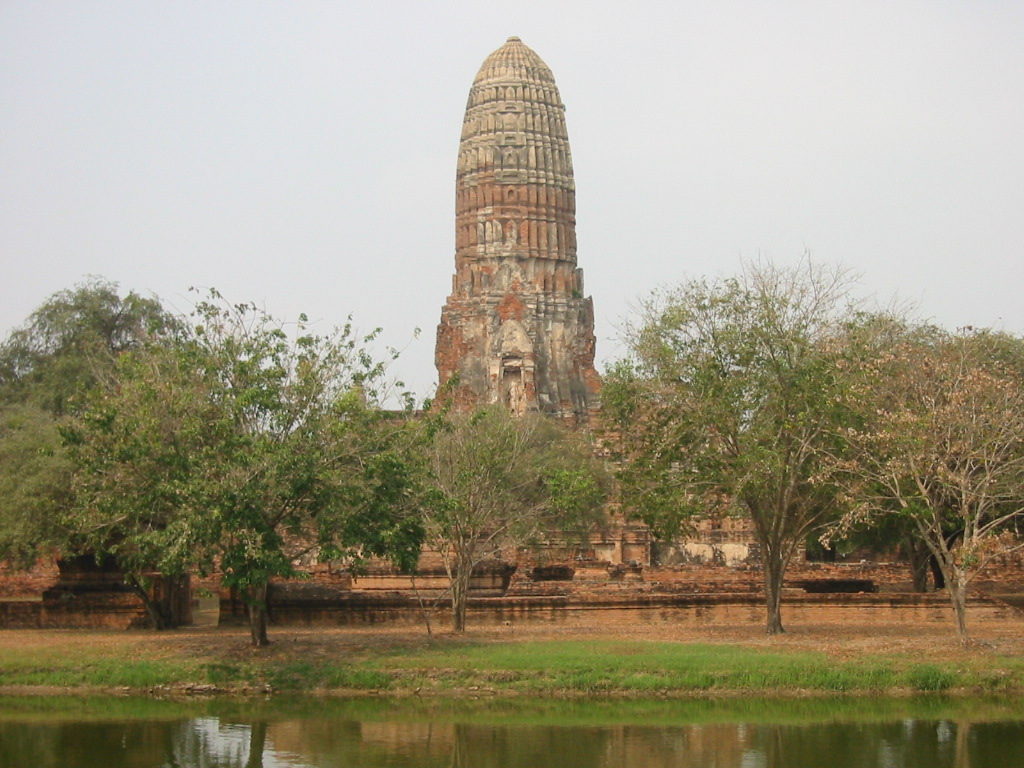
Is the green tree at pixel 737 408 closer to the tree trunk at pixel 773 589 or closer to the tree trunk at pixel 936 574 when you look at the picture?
the tree trunk at pixel 773 589

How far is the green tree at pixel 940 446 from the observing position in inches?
937

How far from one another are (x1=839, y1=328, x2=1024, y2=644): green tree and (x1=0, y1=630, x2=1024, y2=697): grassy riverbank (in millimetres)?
1675

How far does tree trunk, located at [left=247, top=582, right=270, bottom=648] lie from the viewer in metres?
23.3

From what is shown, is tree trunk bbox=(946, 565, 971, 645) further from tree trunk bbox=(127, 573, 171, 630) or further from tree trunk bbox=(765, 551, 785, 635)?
tree trunk bbox=(127, 573, 171, 630)

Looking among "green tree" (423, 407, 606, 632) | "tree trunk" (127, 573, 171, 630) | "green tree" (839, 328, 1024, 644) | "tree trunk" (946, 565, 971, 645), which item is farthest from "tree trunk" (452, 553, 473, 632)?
"tree trunk" (946, 565, 971, 645)

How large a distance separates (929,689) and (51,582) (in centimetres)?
2267

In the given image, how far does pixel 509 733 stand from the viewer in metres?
19.9

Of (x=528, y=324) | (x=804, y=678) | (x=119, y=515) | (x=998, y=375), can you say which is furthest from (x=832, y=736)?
(x=528, y=324)

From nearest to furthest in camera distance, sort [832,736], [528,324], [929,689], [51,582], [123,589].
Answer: [832,736]
[929,689]
[123,589]
[51,582]
[528,324]

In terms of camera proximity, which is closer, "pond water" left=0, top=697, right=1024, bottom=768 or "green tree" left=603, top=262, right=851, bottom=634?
"pond water" left=0, top=697, right=1024, bottom=768

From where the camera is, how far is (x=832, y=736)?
1942 centimetres

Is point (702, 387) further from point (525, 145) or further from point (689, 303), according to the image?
point (525, 145)

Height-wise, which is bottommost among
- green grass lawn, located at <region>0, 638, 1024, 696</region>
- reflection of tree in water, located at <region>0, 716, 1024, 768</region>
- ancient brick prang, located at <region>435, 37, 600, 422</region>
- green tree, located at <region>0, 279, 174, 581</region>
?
reflection of tree in water, located at <region>0, 716, 1024, 768</region>

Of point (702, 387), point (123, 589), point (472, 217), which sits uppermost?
point (472, 217)
